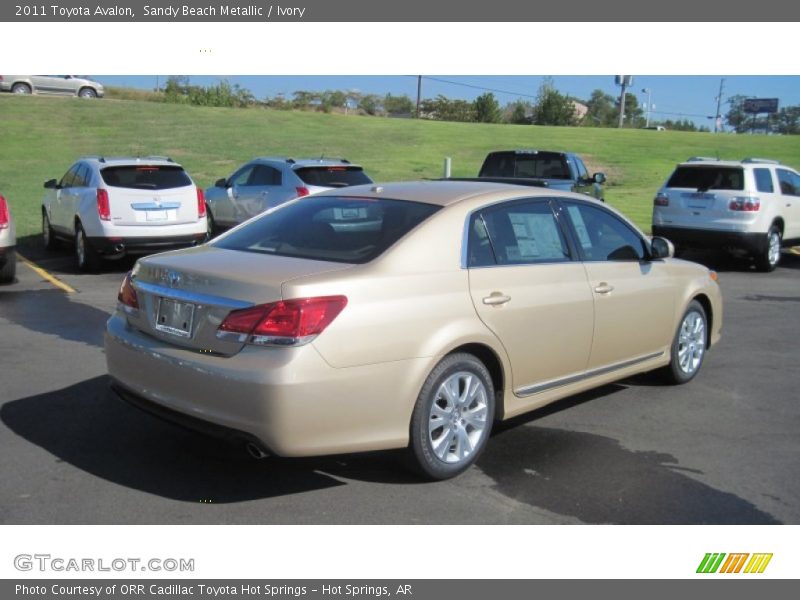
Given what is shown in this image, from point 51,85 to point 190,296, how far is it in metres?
43.6

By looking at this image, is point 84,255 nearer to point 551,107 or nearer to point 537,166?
point 537,166

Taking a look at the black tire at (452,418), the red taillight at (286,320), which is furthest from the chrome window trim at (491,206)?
the red taillight at (286,320)

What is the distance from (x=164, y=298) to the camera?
4.61 m

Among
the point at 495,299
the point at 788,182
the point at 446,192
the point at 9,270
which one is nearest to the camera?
the point at 495,299

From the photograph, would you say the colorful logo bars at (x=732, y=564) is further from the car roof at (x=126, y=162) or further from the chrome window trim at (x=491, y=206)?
the car roof at (x=126, y=162)

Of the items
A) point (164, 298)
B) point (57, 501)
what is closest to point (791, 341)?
point (164, 298)

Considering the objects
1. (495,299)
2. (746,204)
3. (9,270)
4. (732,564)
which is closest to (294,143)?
(746,204)

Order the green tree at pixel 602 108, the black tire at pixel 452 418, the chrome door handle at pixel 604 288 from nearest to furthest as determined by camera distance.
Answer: the black tire at pixel 452 418 → the chrome door handle at pixel 604 288 → the green tree at pixel 602 108

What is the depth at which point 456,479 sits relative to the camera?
189 inches

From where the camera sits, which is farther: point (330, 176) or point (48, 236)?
point (48, 236)

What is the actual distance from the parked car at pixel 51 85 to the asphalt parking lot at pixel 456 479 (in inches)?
1558

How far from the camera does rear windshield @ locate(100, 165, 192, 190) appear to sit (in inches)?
496

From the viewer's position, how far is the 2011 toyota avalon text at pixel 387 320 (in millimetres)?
4148

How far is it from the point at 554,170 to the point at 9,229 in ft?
28.8
